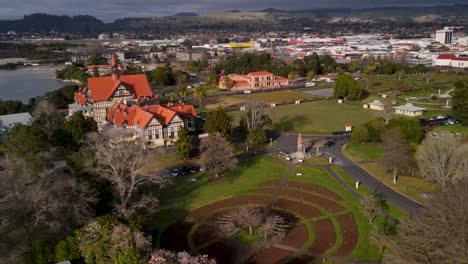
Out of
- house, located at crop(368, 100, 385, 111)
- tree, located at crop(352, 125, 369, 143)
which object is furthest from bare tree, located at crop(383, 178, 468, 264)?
house, located at crop(368, 100, 385, 111)

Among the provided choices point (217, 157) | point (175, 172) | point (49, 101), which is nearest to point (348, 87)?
point (217, 157)

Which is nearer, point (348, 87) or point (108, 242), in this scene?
point (108, 242)

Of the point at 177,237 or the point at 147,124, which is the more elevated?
the point at 147,124

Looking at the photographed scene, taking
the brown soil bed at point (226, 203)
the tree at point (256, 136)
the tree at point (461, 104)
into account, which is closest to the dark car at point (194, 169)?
the brown soil bed at point (226, 203)

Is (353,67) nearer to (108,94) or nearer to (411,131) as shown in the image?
(411,131)

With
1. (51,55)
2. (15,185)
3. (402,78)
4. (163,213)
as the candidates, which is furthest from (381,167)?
(51,55)

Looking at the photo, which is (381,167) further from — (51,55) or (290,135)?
(51,55)

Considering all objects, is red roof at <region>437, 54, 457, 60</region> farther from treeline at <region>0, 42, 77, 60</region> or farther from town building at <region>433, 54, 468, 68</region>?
treeline at <region>0, 42, 77, 60</region>
